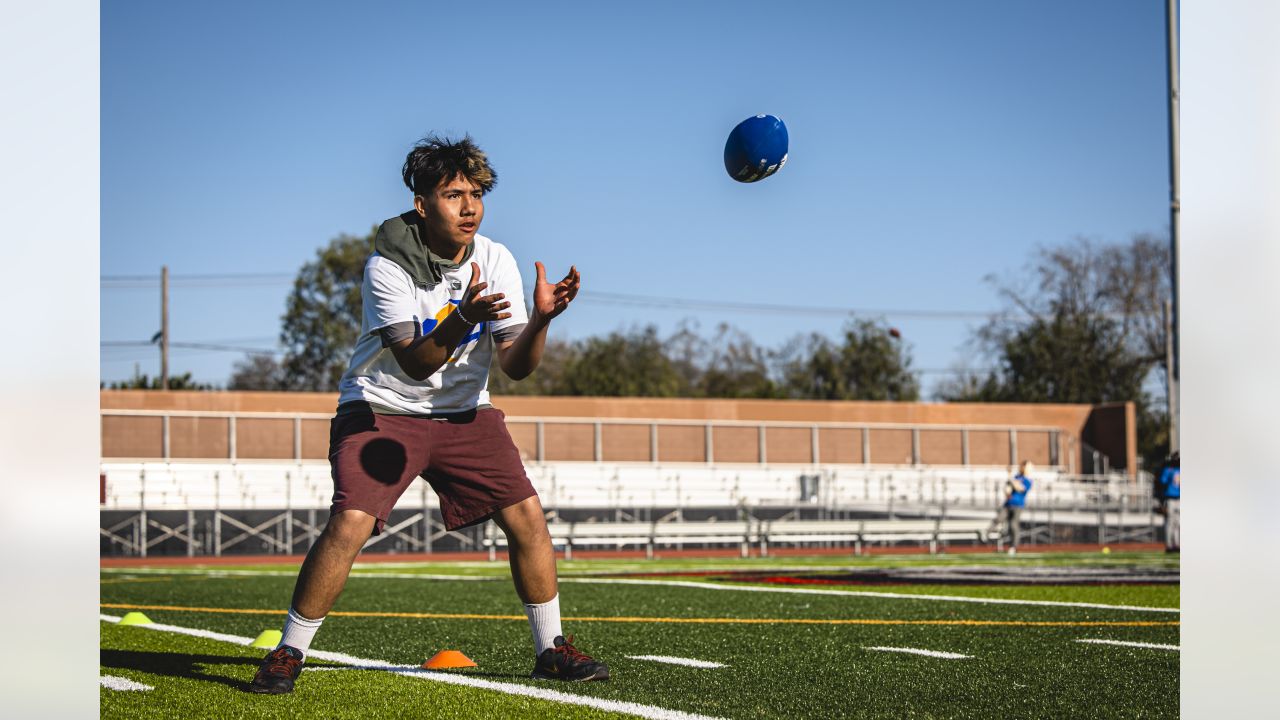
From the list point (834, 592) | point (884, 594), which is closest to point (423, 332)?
point (884, 594)

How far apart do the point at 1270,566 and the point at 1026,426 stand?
138 ft

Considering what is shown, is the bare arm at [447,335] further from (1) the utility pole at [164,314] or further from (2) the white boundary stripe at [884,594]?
(1) the utility pole at [164,314]

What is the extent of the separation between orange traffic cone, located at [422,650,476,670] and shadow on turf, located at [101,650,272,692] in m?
0.75

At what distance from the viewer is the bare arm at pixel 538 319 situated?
4848mm

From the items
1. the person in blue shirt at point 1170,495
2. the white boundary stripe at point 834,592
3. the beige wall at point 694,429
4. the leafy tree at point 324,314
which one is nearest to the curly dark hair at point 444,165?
the white boundary stripe at point 834,592

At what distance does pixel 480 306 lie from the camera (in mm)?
4543

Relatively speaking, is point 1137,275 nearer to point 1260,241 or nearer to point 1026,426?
point 1026,426

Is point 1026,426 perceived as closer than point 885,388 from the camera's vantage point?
Yes

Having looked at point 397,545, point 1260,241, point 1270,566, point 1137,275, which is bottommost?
point 397,545

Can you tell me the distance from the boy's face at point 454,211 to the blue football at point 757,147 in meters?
1.15

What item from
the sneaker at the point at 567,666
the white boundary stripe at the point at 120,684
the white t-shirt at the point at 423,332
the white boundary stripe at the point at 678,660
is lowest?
the white boundary stripe at the point at 678,660

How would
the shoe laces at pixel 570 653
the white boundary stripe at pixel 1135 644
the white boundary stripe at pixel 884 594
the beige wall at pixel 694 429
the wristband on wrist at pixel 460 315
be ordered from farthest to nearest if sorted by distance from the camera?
1. the beige wall at pixel 694 429
2. the white boundary stripe at pixel 884 594
3. the white boundary stripe at pixel 1135 644
4. the shoe laces at pixel 570 653
5. the wristband on wrist at pixel 460 315

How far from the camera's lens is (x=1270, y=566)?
4.22 meters

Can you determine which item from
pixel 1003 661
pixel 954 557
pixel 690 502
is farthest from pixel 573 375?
pixel 1003 661
